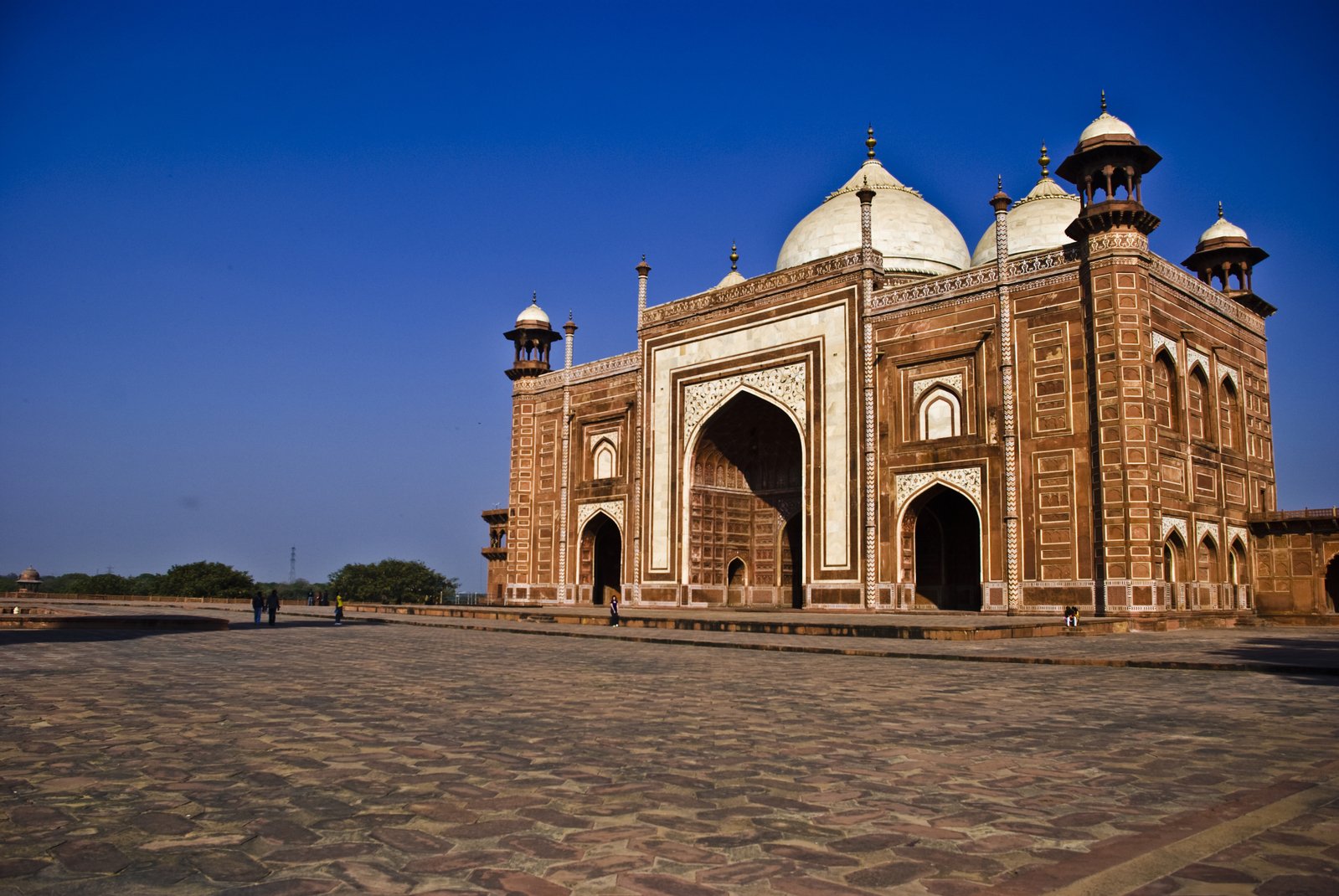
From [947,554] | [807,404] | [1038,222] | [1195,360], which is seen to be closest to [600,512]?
[807,404]

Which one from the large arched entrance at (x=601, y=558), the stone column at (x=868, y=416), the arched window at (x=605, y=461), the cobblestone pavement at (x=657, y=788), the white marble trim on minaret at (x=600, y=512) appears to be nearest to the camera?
the cobblestone pavement at (x=657, y=788)

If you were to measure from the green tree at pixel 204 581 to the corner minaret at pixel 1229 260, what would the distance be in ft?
151

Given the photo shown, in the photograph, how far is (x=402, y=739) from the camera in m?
5.43

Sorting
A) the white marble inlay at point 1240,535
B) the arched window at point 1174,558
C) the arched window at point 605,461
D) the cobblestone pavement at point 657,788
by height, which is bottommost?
the cobblestone pavement at point 657,788

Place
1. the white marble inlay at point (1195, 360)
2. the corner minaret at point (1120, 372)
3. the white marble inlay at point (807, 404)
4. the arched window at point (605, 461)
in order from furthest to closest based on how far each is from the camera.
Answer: the arched window at point (605, 461) → the white marble inlay at point (807, 404) → the white marble inlay at point (1195, 360) → the corner minaret at point (1120, 372)

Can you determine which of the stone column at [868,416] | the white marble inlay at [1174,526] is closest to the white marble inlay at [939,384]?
the stone column at [868,416]

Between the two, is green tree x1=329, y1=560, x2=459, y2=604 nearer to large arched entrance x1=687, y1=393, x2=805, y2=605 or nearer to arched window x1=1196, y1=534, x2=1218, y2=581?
large arched entrance x1=687, y1=393, x2=805, y2=605

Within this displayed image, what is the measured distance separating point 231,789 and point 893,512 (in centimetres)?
2171

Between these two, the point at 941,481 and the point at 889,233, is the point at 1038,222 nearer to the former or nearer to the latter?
the point at 889,233

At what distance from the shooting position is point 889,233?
3025 cm

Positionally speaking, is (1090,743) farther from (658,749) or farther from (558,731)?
(558,731)

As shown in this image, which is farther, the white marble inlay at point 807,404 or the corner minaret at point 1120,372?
the white marble inlay at point 807,404

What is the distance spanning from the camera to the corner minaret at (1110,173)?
21141 mm

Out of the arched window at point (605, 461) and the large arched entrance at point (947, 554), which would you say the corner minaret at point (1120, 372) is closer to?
the large arched entrance at point (947, 554)
